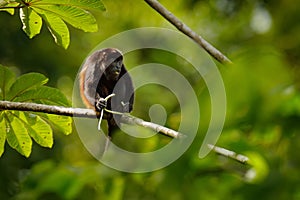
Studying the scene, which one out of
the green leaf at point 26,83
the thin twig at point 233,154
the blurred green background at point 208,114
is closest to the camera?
the blurred green background at point 208,114

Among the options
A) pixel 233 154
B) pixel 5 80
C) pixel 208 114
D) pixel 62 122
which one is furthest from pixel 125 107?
pixel 208 114

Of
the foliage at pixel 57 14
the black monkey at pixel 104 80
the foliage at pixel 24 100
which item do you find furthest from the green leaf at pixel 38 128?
the black monkey at pixel 104 80

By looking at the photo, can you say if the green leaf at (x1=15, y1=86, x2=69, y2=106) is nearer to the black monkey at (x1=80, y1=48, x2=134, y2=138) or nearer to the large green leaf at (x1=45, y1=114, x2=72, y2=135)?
the large green leaf at (x1=45, y1=114, x2=72, y2=135)

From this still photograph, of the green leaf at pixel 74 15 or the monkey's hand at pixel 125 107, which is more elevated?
the monkey's hand at pixel 125 107

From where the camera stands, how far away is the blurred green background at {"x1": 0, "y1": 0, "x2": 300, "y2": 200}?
55cm

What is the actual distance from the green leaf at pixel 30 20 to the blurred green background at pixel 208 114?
1.18ft

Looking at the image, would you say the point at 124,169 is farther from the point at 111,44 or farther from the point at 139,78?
the point at 111,44

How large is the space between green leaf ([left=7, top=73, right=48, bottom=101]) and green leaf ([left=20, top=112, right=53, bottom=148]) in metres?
0.05

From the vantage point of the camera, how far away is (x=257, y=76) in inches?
21.1

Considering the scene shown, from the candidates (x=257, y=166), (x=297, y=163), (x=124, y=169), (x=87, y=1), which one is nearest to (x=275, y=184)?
(x=297, y=163)

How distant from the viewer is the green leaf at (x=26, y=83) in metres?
1.30

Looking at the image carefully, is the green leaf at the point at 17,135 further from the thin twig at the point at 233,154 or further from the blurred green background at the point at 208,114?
the thin twig at the point at 233,154

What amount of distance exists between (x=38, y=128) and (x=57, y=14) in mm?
275

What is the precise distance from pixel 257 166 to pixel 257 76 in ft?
0.64
